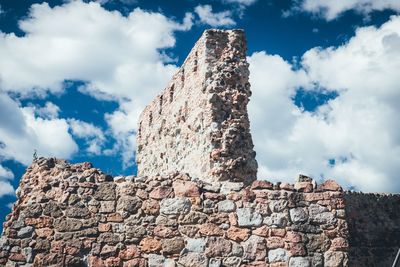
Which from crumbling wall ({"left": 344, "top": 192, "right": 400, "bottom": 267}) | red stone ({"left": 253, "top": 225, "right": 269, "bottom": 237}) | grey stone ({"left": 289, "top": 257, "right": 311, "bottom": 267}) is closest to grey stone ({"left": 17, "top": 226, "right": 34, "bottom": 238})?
red stone ({"left": 253, "top": 225, "right": 269, "bottom": 237})

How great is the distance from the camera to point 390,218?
1285 cm

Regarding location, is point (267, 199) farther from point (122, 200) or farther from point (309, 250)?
point (122, 200)

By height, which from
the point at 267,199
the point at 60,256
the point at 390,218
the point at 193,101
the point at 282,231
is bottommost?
the point at 60,256

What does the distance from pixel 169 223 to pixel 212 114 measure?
3.07 meters

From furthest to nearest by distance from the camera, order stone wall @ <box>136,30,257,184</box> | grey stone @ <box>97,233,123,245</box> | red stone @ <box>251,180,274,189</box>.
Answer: stone wall @ <box>136,30,257,184</box> → red stone @ <box>251,180,274,189</box> → grey stone @ <box>97,233,123,245</box>

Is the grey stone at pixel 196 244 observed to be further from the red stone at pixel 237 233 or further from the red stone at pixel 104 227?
the red stone at pixel 104 227

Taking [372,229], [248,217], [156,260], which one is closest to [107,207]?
[156,260]

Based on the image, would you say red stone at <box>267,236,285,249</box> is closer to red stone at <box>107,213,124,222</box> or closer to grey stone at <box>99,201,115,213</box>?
red stone at <box>107,213,124,222</box>

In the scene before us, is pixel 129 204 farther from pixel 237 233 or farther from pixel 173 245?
pixel 237 233

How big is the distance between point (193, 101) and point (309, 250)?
14.6ft

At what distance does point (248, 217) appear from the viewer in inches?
245

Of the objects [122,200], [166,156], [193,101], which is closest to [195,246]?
[122,200]

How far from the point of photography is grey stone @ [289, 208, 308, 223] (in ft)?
20.7

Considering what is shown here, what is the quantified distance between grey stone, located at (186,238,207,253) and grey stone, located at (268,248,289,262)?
2.94 feet
